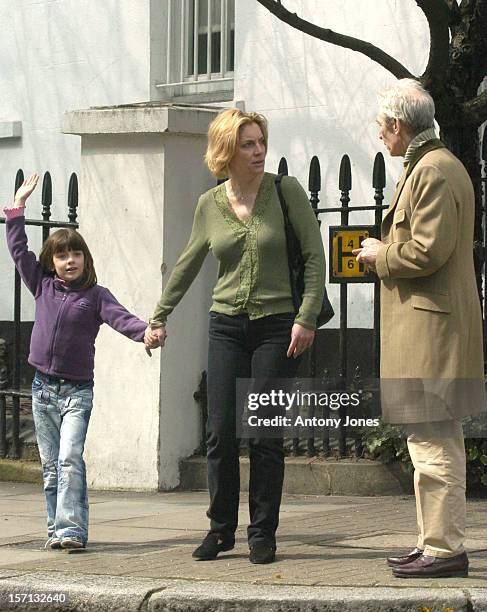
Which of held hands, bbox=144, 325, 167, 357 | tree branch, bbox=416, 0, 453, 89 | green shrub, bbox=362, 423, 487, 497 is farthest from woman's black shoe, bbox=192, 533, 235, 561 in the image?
tree branch, bbox=416, 0, 453, 89

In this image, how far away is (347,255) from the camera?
894 cm

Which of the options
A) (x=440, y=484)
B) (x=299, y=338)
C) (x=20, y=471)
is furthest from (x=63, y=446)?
(x=20, y=471)

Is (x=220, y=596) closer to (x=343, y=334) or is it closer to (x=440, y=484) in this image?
(x=440, y=484)

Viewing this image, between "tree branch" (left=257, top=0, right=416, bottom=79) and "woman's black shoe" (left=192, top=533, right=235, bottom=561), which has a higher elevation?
"tree branch" (left=257, top=0, right=416, bottom=79)

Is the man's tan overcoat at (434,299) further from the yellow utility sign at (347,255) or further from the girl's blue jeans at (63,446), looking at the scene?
the yellow utility sign at (347,255)

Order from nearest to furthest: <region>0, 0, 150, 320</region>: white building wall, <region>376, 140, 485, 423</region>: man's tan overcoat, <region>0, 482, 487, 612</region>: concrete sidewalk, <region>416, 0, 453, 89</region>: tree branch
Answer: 1. <region>0, 482, 487, 612</region>: concrete sidewalk
2. <region>376, 140, 485, 423</region>: man's tan overcoat
3. <region>416, 0, 453, 89</region>: tree branch
4. <region>0, 0, 150, 320</region>: white building wall

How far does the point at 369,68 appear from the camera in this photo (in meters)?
12.0

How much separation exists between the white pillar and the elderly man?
10.9ft

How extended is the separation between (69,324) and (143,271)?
216 centimetres

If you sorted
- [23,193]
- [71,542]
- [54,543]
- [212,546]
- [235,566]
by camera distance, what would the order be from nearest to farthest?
[235,566], [212,546], [71,542], [54,543], [23,193]

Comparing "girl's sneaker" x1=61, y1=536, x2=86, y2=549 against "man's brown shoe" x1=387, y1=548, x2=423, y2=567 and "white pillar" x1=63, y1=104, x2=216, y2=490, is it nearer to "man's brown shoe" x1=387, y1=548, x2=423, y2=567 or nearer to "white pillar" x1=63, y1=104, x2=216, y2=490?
"man's brown shoe" x1=387, y1=548, x2=423, y2=567

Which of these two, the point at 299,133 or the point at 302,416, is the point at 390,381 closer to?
the point at 302,416

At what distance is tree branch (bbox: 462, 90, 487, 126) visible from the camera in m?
8.59

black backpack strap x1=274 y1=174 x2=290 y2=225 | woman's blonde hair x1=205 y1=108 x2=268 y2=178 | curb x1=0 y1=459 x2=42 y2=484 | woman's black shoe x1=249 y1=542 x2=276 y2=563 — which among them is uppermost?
woman's blonde hair x1=205 y1=108 x2=268 y2=178
